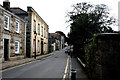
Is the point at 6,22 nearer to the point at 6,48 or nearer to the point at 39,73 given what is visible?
the point at 6,48

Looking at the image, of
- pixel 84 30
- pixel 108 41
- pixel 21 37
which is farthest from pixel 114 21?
pixel 108 41

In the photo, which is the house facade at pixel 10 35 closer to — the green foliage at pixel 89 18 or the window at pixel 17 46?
the window at pixel 17 46

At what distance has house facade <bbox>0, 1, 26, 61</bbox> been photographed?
13.5 metres

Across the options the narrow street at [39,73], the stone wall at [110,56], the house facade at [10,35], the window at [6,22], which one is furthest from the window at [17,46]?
the stone wall at [110,56]

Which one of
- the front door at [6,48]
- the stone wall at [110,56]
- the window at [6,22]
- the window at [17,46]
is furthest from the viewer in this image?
the window at [17,46]

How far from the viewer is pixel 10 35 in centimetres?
1528

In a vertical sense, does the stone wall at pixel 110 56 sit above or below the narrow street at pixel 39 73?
above

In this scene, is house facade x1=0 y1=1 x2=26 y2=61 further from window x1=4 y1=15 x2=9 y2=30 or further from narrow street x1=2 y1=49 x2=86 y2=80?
narrow street x1=2 y1=49 x2=86 y2=80

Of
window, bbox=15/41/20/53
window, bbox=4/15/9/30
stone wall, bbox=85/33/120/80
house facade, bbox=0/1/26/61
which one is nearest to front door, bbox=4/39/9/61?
house facade, bbox=0/1/26/61

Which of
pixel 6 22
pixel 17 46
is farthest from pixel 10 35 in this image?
pixel 17 46

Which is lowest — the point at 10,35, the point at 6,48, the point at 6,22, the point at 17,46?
the point at 6,48

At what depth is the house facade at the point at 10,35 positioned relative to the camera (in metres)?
13.5

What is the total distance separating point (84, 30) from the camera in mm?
20609

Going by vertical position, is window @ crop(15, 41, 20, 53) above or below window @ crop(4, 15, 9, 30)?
below
